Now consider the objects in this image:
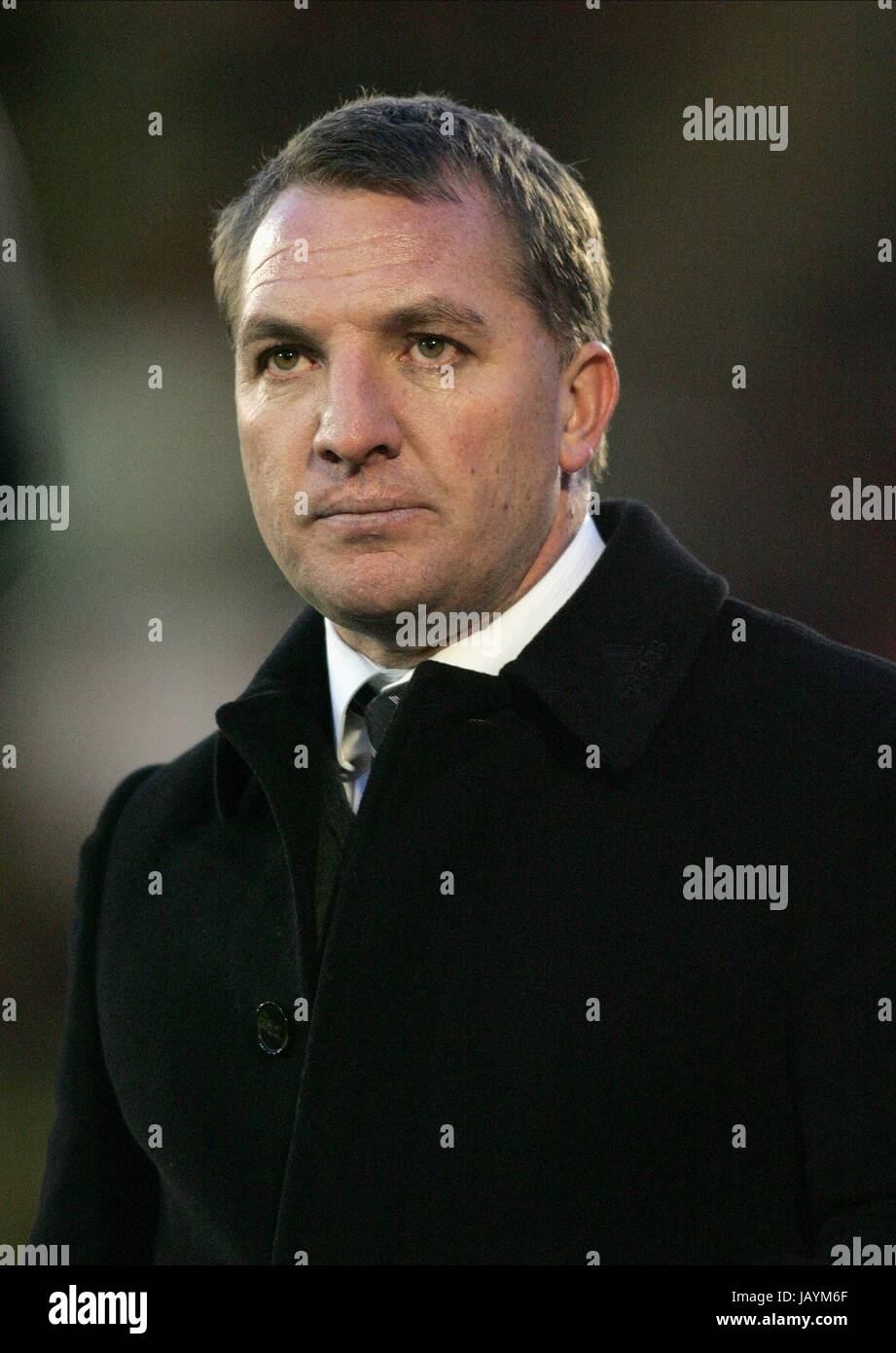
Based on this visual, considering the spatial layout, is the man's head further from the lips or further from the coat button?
the coat button

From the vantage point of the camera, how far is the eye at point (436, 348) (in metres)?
1.63

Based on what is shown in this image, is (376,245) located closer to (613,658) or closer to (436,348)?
(436,348)

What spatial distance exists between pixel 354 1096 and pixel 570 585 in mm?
647

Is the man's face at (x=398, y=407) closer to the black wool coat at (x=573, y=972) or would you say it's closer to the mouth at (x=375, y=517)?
the mouth at (x=375, y=517)

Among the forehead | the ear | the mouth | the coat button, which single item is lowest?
the coat button

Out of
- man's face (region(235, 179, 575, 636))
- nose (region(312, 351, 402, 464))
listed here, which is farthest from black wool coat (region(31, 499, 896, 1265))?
nose (region(312, 351, 402, 464))

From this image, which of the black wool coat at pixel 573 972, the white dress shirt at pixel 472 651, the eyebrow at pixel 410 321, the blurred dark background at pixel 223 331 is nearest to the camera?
the black wool coat at pixel 573 972

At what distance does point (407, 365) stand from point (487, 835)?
54 centimetres

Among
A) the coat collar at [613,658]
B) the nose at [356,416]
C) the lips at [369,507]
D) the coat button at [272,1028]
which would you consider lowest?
the coat button at [272,1028]

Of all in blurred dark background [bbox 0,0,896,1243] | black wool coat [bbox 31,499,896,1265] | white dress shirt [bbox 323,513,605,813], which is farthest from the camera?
blurred dark background [bbox 0,0,896,1243]

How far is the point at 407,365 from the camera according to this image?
1.63 metres

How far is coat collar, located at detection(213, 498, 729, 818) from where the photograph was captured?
1609mm

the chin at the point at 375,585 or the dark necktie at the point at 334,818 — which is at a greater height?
the chin at the point at 375,585

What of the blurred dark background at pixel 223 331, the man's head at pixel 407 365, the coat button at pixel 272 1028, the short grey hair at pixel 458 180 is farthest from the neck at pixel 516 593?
the blurred dark background at pixel 223 331
